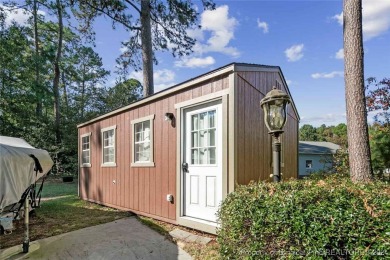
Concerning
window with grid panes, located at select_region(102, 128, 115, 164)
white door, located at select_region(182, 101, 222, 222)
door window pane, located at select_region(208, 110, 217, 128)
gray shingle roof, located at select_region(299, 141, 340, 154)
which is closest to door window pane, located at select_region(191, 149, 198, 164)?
white door, located at select_region(182, 101, 222, 222)

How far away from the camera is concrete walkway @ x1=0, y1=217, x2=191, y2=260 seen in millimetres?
3840

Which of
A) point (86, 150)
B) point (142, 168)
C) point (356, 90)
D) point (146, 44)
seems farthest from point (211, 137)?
point (146, 44)

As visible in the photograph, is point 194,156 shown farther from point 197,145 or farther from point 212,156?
point 212,156

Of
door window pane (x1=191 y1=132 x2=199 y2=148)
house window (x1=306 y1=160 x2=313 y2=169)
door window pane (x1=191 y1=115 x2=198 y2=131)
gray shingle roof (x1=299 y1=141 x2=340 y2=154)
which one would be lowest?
house window (x1=306 y1=160 x2=313 y2=169)

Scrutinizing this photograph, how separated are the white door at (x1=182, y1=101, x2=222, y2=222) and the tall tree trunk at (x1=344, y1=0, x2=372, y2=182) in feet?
10.1

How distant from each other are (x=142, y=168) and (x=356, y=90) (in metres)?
4.92

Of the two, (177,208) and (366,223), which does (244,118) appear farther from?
(366,223)

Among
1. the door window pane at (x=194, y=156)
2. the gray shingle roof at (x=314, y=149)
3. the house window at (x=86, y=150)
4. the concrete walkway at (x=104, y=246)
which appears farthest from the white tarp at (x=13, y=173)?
the gray shingle roof at (x=314, y=149)

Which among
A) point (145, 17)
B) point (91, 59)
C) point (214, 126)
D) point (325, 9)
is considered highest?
point (91, 59)

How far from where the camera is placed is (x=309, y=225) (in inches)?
92.7

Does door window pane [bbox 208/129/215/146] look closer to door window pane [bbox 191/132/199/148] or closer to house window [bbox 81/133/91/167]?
door window pane [bbox 191/132/199/148]

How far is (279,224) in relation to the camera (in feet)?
8.30

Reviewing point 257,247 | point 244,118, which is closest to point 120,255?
point 257,247

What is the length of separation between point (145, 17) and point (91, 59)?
49.5ft
